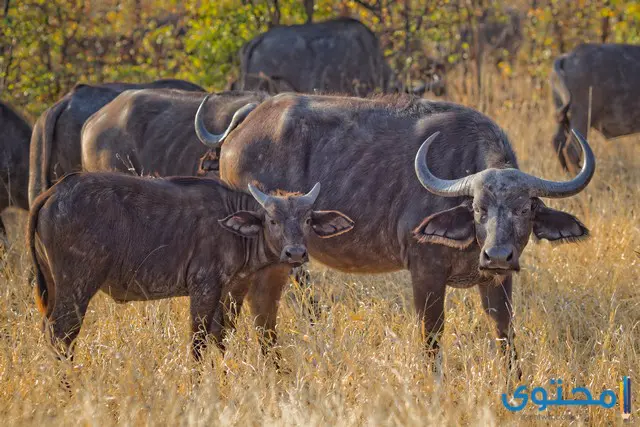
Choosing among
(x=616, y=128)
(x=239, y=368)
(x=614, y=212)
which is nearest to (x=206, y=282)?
(x=239, y=368)

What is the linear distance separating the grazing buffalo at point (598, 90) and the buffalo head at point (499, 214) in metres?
5.82

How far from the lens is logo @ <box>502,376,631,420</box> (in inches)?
178

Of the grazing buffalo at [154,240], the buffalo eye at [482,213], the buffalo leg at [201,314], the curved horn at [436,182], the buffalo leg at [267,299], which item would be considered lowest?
the buffalo leg at [267,299]

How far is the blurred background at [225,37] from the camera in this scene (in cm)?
1089

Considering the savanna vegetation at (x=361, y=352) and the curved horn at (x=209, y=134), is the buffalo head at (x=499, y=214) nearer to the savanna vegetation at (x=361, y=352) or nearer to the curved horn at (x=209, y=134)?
the savanna vegetation at (x=361, y=352)

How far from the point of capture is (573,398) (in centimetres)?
479

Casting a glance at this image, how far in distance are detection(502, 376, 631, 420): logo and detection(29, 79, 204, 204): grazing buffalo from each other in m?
4.27

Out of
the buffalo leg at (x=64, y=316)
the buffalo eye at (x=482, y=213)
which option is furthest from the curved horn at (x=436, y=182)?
the buffalo leg at (x=64, y=316)

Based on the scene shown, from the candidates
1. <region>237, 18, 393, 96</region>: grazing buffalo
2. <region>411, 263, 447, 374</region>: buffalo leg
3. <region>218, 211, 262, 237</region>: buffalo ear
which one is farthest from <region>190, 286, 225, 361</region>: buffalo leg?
<region>237, 18, 393, 96</region>: grazing buffalo

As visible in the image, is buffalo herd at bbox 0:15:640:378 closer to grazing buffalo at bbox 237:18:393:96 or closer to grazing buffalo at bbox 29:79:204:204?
grazing buffalo at bbox 29:79:204:204

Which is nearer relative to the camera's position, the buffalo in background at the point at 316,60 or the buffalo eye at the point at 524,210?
the buffalo eye at the point at 524,210

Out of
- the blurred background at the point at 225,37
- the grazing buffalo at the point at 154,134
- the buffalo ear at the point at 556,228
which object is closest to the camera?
the buffalo ear at the point at 556,228

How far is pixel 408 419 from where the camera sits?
4082 mm

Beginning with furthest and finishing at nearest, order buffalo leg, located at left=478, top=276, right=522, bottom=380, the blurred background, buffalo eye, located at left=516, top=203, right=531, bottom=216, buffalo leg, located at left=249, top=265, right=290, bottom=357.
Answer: the blurred background < buffalo leg, located at left=249, top=265, right=290, bottom=357 < buffalo leg, located at left=478, top=276, right=522, bottom=380 < buffalo eye, located at left=516, top=203, right=531, bottom=216
